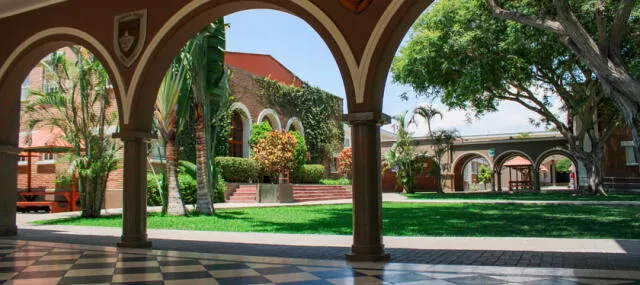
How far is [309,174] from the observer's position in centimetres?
2850

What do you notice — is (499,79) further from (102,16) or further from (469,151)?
(469,151)

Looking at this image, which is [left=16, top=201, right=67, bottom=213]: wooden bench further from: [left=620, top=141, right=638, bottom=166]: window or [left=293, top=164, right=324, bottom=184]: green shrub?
[left=620, top=141, right=638, bottom=166]: window

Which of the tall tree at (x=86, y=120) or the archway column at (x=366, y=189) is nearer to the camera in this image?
the archway column at (x=366, y=189)

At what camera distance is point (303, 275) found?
5.45 m

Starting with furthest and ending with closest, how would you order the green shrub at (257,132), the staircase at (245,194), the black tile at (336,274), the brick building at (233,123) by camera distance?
1. the green shrub at (257,132)
2. the staircase at (245,194)
3. the brick building at (233,123)
4. the black tile at (336,274)

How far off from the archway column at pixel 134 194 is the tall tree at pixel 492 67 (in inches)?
455

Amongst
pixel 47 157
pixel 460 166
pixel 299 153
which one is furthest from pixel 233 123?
pixel 460 166

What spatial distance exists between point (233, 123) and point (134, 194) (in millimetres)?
19191

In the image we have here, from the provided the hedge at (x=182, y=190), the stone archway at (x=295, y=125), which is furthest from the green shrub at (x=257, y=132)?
the hedge at (x=182, y=190)

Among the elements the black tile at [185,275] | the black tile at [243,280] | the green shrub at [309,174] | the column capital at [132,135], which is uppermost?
the column capital at [132,135]

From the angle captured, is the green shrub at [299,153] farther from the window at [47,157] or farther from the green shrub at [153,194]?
the window at [47,157]

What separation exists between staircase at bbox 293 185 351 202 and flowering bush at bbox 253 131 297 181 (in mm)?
1592

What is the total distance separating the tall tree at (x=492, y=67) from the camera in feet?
58.6

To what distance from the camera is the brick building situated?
17906 millimetres
